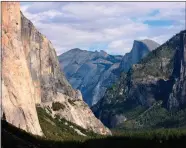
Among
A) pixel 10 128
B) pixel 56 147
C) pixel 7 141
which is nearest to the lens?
pixel 7 141

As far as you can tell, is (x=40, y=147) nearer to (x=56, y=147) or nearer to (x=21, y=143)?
(x=21, y=143)

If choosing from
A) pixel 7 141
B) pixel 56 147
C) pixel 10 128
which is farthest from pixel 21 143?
pixel 56 147

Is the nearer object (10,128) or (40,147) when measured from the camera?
(40,147)

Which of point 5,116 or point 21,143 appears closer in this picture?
point 21,143

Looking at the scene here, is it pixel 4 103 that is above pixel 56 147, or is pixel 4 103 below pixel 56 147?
above

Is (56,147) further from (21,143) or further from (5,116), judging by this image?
(21,143)

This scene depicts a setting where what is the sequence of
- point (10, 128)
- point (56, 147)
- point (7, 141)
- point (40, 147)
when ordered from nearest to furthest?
point (7, 141), point (40, 147), point (10, 128), point (56, 147)

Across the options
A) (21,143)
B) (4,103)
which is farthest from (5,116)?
(21,143)

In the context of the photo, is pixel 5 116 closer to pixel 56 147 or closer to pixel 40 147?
pixel 56 147
